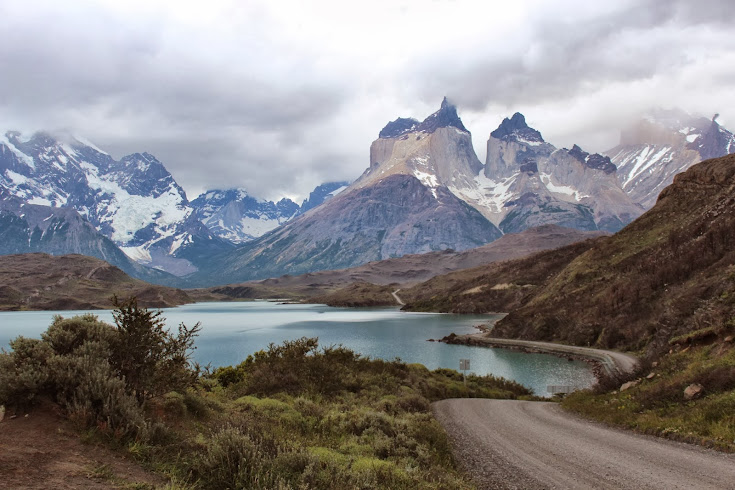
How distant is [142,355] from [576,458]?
42.6 feet

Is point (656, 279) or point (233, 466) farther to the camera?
point (656, 279)

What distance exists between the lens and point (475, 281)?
195 metres

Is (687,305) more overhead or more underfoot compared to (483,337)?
more overhead

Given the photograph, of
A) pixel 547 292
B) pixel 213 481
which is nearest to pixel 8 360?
pixel 213 481

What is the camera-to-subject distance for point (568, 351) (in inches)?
2618

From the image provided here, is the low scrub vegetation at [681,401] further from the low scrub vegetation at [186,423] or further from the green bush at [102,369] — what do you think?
the green bush at [102,369]

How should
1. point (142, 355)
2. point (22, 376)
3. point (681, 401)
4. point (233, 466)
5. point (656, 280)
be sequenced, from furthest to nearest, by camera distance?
point (656, 280)
point (681, 401)
point (142, 355)
point (22, 376)
point (233, 466)

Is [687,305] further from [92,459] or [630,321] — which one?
[92,459]

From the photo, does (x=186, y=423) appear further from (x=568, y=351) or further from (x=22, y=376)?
(x=568, y=351)

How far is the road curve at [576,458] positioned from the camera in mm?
12078

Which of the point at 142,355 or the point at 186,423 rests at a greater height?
the point at 142,355

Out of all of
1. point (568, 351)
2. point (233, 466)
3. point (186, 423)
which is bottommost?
point (568, 351)

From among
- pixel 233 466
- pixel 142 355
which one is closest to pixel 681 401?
pixel 233 466

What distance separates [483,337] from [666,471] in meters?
81.0
